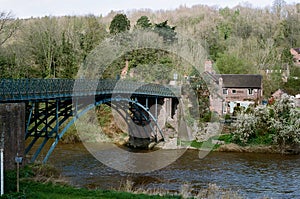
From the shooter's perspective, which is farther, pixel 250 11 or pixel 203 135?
pixel 250 11

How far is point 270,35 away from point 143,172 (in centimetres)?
6812

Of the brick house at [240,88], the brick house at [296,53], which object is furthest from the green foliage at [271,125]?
the brick house at [296,53]

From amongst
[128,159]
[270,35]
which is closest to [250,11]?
[270,35]

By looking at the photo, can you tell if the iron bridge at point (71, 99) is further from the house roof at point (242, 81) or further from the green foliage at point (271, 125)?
the house roof at point (242, 81)

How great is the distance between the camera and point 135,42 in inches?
2291

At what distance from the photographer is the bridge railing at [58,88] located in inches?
866

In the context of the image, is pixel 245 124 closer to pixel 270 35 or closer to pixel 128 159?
pixel 128 159

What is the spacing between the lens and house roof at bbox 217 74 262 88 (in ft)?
194

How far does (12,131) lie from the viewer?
68.0ft

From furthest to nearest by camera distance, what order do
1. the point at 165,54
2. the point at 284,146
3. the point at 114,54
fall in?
1. the point at 165,54
2. the point at 114,54
3. the point at 284,146

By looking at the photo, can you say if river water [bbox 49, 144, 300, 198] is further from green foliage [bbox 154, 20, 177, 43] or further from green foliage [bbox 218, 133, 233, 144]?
green foliage [bbox 154, 20, 177, 43]

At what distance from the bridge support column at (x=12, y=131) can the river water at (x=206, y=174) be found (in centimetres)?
526

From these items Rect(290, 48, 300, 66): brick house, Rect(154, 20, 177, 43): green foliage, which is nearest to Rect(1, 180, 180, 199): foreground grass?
Rect(154, 20, 177, 43): green foliage

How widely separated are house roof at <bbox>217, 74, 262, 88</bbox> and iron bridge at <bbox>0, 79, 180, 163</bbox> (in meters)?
14.4
